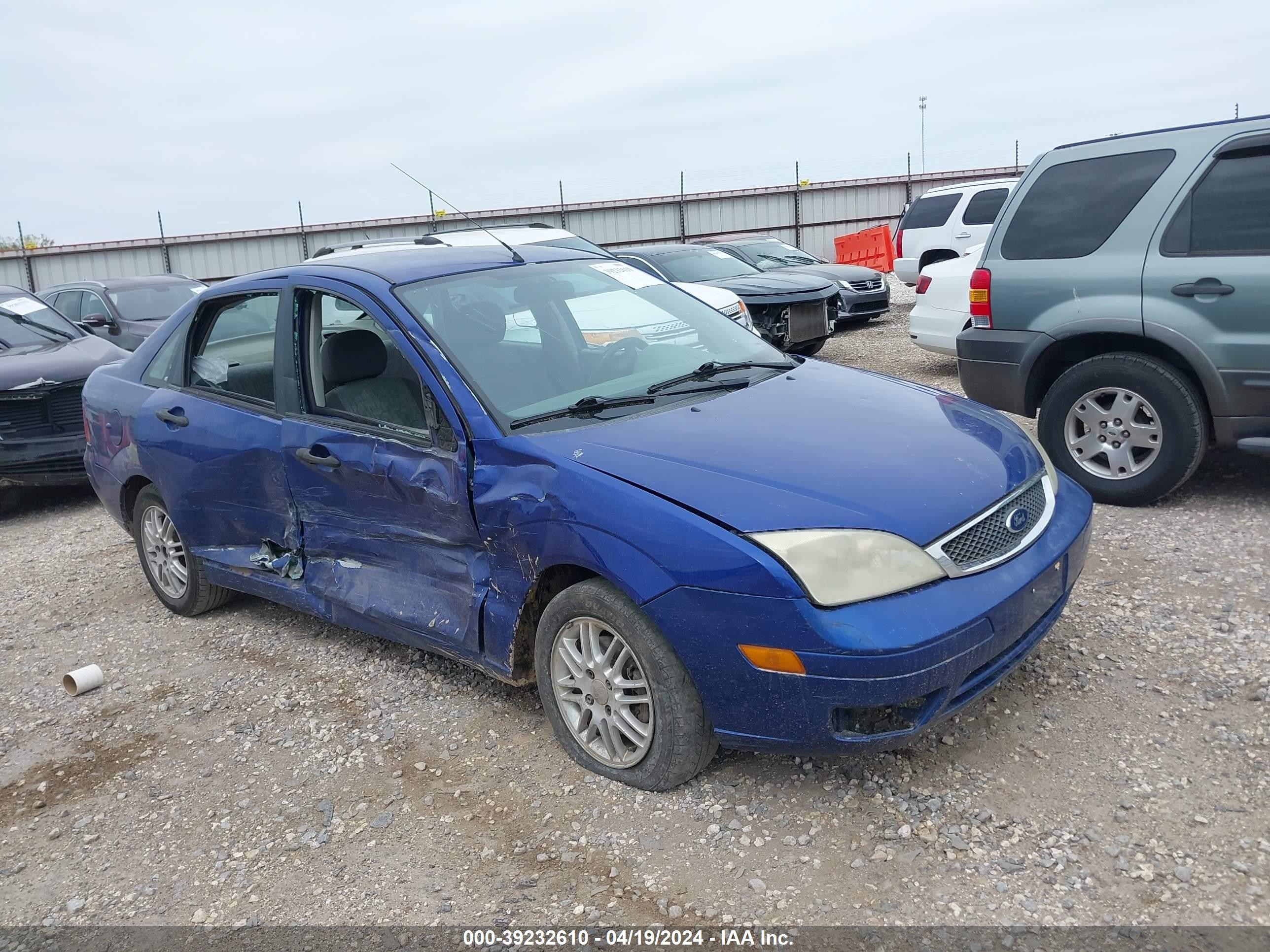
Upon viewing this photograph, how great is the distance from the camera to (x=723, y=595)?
2.68 metres

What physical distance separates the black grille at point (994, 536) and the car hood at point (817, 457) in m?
0.05

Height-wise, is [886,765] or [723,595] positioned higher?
[723,595]

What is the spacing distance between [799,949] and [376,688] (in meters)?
2.21

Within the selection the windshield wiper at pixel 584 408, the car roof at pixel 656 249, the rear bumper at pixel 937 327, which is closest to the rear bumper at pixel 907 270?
the car roof at pixel 656 249

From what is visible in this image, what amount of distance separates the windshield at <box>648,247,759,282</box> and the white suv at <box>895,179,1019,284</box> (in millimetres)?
3488

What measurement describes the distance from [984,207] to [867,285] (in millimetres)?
2223

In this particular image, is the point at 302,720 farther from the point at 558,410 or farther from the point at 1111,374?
the point at 1111,374

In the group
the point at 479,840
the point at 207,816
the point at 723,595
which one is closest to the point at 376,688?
the point at 207,816

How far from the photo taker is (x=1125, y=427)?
5215mm

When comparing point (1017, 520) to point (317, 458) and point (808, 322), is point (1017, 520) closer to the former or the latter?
point (317, 458)

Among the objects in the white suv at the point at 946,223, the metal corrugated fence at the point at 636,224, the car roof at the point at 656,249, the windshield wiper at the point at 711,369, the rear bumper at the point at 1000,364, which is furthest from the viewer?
the metal corrugated fence at the point at 636,224

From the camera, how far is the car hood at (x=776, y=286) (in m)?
11.1

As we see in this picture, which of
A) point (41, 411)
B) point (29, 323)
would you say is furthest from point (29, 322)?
point (41, 411)

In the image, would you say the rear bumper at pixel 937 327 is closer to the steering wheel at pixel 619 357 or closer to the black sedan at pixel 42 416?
the steering wheel at pixel 619 357
